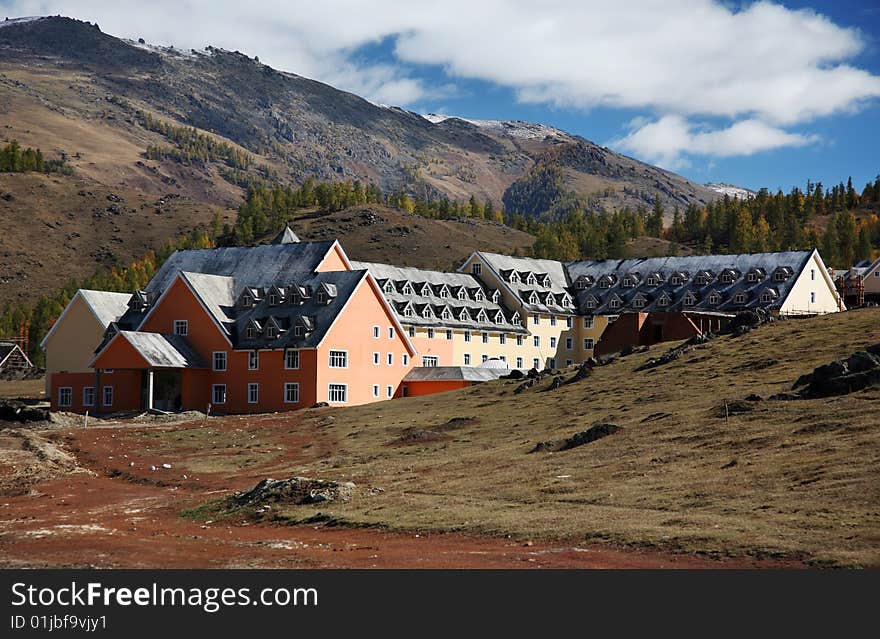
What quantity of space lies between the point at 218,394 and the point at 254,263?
16.8 metres

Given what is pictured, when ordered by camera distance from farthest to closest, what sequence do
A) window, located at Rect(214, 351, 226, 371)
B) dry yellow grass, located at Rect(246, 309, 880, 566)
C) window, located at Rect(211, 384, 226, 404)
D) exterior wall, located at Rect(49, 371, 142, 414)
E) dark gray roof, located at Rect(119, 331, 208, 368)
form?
exterior wall, located at Rect(49, 371, 142, 414), window, located at Rect(214, 351, 226, 371), window, located at Rect(211, 384, 226, 404), dark gray roof, located at Rect(119, 331, 208, 368), dry yellow grass, located at Rect(246, 309, 880, 566)

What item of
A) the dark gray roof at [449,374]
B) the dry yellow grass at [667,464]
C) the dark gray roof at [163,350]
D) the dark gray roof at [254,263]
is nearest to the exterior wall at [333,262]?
the dark gray roof at [254,263]

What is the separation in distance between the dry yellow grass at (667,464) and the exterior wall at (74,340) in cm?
4779

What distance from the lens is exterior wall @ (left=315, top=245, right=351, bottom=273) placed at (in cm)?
10526

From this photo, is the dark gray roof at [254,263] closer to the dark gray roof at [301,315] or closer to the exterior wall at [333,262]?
the exterior wall at [333,262]

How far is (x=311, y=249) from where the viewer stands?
351 ft

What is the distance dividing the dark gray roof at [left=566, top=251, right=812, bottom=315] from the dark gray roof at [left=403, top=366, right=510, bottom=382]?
104 ft

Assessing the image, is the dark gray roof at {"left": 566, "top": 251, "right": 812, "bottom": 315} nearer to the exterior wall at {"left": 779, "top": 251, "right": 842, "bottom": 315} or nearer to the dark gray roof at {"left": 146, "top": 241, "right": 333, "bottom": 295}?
the exterior wall at {"left": 779, "top": 251, "right": 842, "bottom": 315}

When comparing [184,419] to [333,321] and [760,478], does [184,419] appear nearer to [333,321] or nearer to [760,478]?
[333,321]

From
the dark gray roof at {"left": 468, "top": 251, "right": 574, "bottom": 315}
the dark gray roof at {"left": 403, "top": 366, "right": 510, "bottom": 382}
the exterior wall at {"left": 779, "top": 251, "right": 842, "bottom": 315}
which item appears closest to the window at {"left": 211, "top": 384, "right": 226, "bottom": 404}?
the dark gray roof at {"left": 403, "top": 366, "right": 510, "bottom": 382}

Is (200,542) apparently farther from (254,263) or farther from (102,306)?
(102,306)

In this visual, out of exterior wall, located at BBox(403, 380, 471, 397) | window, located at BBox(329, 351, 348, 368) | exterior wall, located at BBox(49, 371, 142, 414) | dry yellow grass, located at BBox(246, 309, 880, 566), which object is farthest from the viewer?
exterior wall, located at BBox(403, 380, 471, 397)

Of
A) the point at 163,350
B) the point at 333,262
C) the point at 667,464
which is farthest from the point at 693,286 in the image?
the point at 667,464

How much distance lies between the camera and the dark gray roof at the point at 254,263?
104 meters
